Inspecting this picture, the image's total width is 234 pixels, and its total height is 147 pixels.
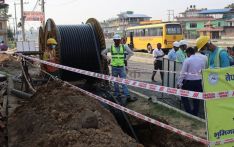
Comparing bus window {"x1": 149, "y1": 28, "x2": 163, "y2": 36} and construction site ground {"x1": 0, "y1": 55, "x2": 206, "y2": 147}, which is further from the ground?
bus window {"x1": 149, "y1": 28, "x2": 163, "y2": 36}

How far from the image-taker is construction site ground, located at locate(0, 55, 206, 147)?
6.26 m

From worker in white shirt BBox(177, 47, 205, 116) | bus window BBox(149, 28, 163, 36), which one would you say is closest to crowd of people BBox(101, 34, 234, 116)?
worker in white shirt BBox(177, 47, 205, 116)

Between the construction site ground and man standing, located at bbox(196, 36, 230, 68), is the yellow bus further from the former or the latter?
man standing, located at bbox(196, 36, 230, 68)

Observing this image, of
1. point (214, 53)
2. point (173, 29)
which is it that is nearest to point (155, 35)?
point (173, 29)

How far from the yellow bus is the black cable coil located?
24.1 meters

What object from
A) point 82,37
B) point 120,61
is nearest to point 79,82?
point 82,37

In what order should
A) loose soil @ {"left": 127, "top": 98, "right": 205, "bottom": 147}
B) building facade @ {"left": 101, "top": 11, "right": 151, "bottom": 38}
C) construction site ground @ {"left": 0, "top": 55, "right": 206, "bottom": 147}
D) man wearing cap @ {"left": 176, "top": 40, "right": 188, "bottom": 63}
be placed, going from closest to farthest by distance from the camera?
construction site ground @ {"left": 0, "top": 55, "right": 206, "bottom": 147} → loose soil @ {"left": 127, "top": 98, "right": 205, "bottom": 147} → man wearing cap @ {"left": 176, "top": 40, "right": 188, "bottom": 63} → building facade @ {"left": 101, "top": 11, "right": 151, "bottom": 38}

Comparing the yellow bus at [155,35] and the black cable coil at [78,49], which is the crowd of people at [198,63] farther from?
the yellow bus at [155,35]

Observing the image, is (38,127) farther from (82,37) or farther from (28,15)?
(28,15)

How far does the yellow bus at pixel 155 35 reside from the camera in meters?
37.4

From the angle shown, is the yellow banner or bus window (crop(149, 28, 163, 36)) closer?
the yellow banner

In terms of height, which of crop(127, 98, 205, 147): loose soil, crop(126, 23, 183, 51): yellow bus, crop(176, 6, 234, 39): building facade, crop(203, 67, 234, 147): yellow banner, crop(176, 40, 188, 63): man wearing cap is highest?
crop(176, 6, 234, 39): building facade

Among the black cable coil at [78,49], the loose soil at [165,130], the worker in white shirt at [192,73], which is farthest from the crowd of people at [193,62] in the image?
the black cable coil at [78,49]

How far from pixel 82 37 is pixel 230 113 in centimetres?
834
